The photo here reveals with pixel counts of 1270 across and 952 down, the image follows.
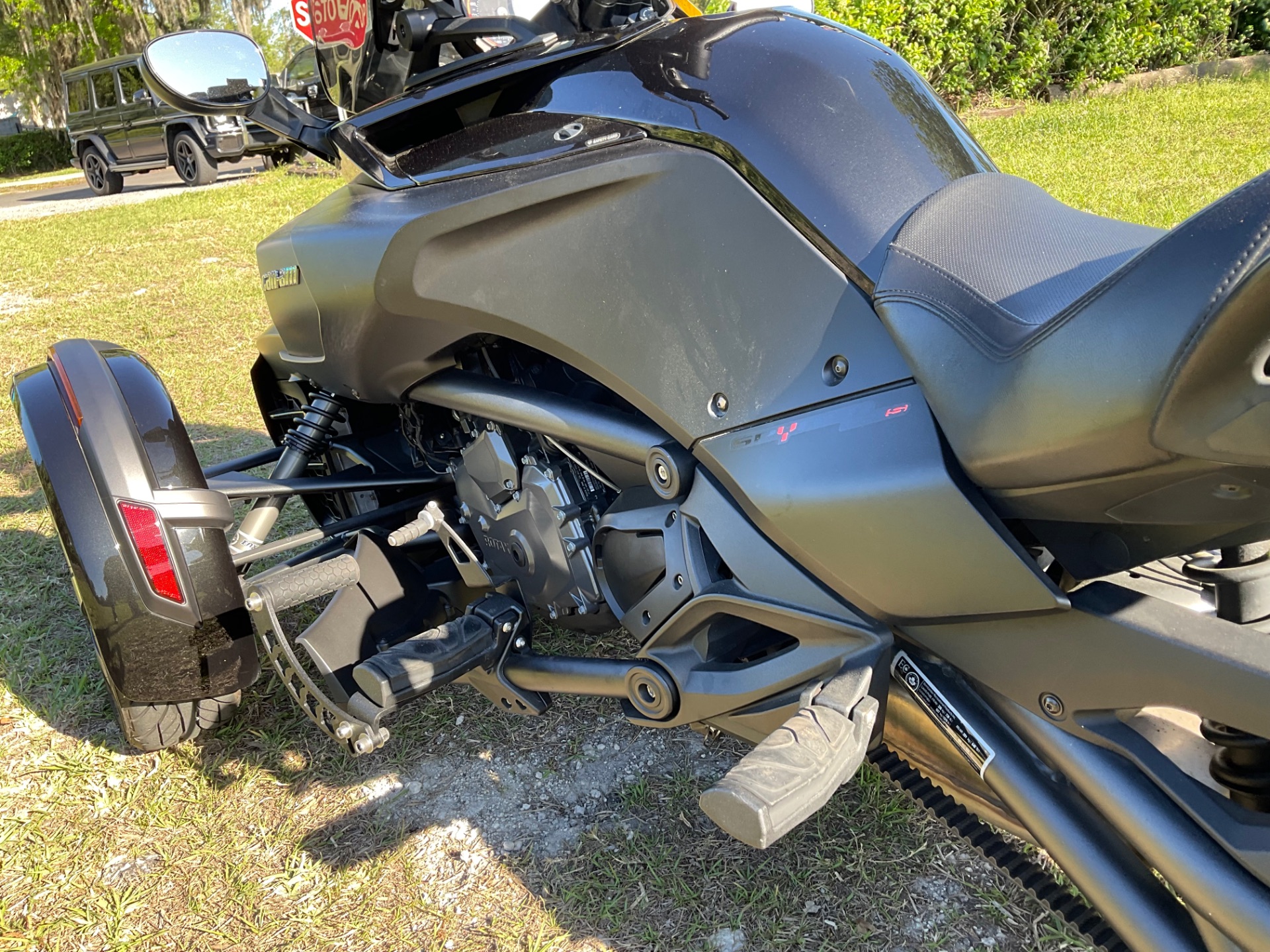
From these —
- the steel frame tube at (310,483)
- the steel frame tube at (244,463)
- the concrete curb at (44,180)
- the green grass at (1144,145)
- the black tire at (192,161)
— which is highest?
the steel frame tube at (310,483)

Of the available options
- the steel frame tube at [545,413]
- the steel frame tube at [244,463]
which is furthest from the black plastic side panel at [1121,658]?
the steel frame tube at [244,463]

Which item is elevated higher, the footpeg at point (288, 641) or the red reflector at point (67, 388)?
the red reflector at point (67, 388)

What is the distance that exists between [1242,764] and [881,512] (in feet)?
1.96

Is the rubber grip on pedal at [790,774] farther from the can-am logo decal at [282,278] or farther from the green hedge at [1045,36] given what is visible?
the green hedge at [1045,36]

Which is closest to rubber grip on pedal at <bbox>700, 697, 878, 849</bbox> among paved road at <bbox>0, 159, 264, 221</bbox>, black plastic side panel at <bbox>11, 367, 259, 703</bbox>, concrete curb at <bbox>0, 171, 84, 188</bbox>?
black plastic side panel at <bbox>11, 367, 259, 703</bbox>

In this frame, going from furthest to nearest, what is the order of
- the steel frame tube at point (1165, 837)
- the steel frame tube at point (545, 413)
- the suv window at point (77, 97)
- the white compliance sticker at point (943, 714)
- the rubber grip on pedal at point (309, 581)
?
1. the suv window at point (77, 97)
2. the rubber grip on pedal at point (309, 581)
3. the steel frame tube at point (545, 413)
4. the white compliance sticker at point (943, 714)
5. the steel frame tube at point (1165, 837)

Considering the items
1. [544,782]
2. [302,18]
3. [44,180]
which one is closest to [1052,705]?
[544,782]

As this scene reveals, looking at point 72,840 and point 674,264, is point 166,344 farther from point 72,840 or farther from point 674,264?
point 674,264

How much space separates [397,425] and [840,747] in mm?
1699

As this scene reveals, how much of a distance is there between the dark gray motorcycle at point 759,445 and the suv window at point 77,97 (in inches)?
609

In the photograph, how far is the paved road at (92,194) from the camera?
13430 millimetres

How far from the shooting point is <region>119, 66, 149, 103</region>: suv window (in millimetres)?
14547

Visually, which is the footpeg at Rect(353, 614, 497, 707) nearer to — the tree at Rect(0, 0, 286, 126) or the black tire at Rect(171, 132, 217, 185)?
the black tire at Rect(171, 132, 217, 185)

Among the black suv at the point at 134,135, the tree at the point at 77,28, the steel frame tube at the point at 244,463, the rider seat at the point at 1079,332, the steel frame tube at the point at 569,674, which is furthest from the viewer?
the tree at the point at 77,28
